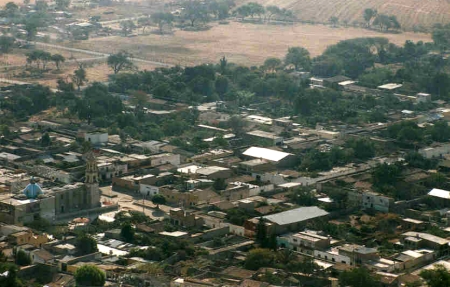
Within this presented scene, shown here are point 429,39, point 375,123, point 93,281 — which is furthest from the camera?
point 429,39

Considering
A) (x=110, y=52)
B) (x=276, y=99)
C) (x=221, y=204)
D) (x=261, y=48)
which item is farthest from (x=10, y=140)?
(x=261, y=48)

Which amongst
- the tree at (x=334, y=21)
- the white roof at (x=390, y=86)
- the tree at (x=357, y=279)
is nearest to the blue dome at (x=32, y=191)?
the tree at (x=357, y=279)

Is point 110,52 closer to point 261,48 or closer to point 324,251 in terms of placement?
point 261,48

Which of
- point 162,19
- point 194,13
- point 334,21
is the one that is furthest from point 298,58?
point 194,13

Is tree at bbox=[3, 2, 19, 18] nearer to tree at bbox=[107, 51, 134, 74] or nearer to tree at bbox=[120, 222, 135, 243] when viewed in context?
tree at bbox=[107, 51, 134, 74]

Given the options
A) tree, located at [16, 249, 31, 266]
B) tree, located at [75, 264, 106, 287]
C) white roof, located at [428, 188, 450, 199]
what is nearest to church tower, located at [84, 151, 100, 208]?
tree, located at [16, 249, 31, 266]

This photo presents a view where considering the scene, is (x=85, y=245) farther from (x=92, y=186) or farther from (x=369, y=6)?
(x=369, y=6)
